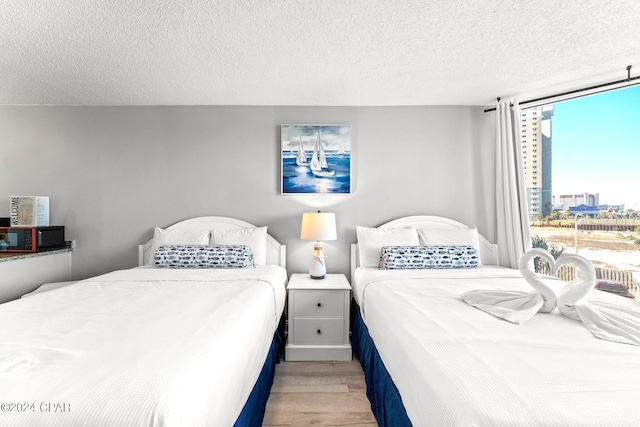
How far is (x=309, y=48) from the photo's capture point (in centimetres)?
203

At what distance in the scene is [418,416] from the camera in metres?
0.98

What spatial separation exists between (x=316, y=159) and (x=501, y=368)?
2.44 metres

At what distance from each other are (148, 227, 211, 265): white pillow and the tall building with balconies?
309 cm

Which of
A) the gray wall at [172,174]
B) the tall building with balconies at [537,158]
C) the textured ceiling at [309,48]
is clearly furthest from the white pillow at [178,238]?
the tall building with balconies at [537,158]

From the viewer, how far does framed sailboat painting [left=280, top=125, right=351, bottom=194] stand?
3.08 m

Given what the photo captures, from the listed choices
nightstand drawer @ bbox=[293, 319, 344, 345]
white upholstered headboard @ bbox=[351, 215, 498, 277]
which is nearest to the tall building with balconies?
white upholstered headboard @ bbox=[351, 215, 498, 277]

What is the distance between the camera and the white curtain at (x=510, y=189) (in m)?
2.85

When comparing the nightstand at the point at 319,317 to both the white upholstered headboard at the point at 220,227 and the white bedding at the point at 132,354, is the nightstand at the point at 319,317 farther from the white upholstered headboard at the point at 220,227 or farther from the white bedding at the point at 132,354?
the white upholstered headboard at the point at 220,227

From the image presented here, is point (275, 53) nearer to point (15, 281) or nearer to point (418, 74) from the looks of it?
point (418, 74)

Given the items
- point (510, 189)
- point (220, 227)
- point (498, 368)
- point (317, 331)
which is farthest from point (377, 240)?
point (498, 368)

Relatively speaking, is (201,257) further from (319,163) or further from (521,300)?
(521,300)

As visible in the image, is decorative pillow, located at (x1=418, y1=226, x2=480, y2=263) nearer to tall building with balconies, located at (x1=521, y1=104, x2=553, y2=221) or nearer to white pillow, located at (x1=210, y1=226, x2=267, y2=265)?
tall building with balconies, located at (x1=521, y1=104, x2=553, y2=221)

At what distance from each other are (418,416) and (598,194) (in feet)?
9.05

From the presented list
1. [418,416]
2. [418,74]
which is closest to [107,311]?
[418,416]
